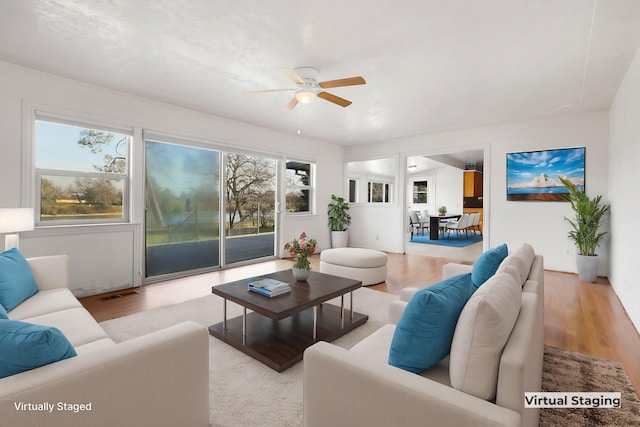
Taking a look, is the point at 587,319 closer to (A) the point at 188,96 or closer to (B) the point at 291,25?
(B) the point at 291,25

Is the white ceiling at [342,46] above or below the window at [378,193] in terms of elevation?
above

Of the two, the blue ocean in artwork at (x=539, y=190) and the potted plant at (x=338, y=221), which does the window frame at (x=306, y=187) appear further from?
the blue ocean in artwork at (x=539, y=190)

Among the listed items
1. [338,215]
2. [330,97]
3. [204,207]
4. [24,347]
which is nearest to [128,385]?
[24,347]

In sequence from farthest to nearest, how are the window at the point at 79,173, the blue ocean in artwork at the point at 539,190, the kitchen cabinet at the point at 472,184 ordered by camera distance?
the kitchen cabinet at the point at 472,184
the blue ocean in artwork at the point at 539,190
the window at the point at 79,173

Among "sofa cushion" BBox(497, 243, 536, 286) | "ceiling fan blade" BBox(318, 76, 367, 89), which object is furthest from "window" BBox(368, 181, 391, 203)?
"sofa cushion" BBox(497, 243, 536, 286)

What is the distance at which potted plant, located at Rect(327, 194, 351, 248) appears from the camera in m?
7.33

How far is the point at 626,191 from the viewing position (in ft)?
11.2

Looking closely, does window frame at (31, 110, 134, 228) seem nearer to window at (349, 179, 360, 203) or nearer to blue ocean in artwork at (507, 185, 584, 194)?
window at (349, 179, 360, 203)

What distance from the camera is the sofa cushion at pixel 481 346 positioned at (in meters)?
1.04

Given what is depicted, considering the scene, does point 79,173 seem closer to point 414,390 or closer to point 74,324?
point 74,324

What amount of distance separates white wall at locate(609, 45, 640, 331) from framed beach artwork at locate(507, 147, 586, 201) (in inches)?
19.9

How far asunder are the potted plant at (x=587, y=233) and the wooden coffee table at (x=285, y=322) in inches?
146

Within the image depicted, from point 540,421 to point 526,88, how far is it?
3.75m

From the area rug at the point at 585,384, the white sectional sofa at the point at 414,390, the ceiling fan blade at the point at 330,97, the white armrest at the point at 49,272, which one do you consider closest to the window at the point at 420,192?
the ceiling fan blade at the point at 330,97
